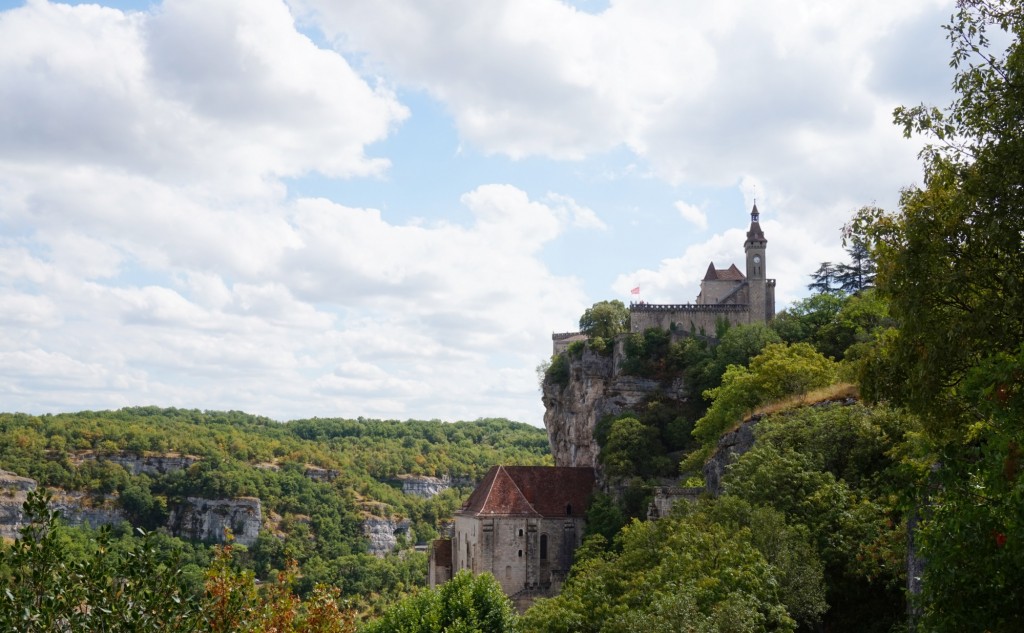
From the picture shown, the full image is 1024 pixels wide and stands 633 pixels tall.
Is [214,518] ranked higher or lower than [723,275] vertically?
lower

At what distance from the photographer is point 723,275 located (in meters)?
80.0

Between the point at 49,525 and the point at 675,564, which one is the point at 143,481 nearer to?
the point at 675,564

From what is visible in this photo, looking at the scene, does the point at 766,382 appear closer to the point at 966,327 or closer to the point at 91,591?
the point at 966,327

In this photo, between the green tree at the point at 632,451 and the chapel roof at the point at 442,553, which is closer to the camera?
the green tree at the point at 632,451

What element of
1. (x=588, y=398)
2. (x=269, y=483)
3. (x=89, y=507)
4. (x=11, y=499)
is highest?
(x=588, y=398)

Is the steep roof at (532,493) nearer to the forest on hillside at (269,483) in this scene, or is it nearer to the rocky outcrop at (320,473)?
the forest on hillside at (269,483)

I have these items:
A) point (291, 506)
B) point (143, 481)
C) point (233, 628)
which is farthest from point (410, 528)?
point (233, 628)

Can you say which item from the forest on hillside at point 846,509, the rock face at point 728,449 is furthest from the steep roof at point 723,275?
the rock face at point 728,449

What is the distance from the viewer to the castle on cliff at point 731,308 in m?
76.0

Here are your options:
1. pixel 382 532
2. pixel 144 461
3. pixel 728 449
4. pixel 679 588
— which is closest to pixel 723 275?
pixel 728 449

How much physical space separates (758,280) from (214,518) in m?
107

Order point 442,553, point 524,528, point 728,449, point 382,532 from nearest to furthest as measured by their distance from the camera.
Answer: point 728,449, point 524,528, point 442,553, point 382,532

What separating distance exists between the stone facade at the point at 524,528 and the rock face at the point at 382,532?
9494cm

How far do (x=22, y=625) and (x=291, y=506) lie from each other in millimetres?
155134
